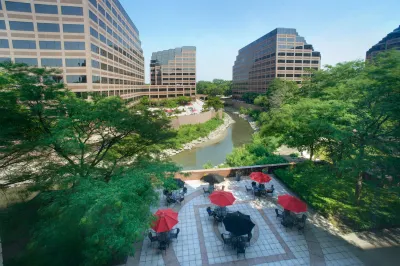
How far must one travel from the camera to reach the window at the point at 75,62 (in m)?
32.3

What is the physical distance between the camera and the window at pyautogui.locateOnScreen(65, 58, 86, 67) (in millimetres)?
32312

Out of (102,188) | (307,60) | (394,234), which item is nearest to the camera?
(102,188)

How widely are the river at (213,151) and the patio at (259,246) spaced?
527 inches

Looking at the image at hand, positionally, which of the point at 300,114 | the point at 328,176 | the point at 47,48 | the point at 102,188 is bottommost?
the point at 328,176

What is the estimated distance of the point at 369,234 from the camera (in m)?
10.3

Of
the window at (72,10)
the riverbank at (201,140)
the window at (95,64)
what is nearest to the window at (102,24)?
the window at (72,10)

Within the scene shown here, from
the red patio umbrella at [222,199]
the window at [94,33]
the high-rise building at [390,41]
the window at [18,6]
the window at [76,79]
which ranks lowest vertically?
the red patio umbrella at [222,199]

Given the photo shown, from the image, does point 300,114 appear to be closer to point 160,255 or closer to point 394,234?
point 394,234

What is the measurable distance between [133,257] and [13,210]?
550 centimetres

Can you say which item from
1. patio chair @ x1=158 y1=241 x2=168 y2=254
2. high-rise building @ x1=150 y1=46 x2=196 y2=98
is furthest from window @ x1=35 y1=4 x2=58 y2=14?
high-rise building @ x1=150 y1=46 x2=196 y2=98

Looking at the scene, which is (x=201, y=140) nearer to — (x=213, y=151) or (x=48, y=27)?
(x=213, y=151)

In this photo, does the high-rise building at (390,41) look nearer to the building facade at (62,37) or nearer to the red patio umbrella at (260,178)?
the red patio umbrella at (260,178)

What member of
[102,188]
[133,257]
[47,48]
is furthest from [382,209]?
[47,48]

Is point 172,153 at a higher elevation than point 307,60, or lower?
lower
